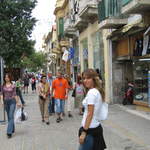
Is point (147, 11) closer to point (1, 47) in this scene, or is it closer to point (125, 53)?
point (125, 53)

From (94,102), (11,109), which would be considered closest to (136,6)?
(11,109)

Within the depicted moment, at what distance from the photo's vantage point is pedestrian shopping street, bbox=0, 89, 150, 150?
27.8ft

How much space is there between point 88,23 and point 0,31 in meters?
8.41

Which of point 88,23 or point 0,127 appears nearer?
point 0,127

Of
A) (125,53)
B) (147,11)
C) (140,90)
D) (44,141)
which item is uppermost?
(147,11)

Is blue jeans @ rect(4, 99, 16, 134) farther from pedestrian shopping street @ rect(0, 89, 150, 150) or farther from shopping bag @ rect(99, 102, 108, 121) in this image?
shopping bag @ rect(99, 102, 108, 121)

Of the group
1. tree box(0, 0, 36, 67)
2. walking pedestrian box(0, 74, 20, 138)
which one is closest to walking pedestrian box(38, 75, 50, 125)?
walking pedestrian box(0, 74, 20, 138)

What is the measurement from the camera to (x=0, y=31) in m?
28.9

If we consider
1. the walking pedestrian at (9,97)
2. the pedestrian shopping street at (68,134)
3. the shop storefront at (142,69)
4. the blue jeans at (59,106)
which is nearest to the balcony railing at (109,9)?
the shop storefront at (142,69)

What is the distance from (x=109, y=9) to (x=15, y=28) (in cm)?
1364

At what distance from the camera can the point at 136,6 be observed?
12.5 meters

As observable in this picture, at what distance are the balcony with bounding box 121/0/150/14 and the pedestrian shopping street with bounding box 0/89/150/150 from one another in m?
3.59

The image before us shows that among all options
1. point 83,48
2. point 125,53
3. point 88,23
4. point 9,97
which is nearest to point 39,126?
point 9,97

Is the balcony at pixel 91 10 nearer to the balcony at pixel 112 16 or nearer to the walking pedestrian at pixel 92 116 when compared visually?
the balcony at pixel 112 16
